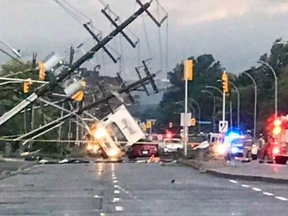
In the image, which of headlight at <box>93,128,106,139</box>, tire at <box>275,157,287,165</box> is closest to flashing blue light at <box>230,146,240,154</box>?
tire at <box>275,157,287,165</box>

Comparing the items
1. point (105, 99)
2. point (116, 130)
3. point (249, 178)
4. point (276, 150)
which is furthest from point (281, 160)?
point (105, 99)

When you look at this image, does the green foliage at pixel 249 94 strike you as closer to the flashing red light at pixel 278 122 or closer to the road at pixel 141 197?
the flashing red light at pixel 278 122

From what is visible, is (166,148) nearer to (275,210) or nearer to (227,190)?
(227,190)

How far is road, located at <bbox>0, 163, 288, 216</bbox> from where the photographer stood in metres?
19.4

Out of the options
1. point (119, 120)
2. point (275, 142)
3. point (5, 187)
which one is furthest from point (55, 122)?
point (5, 187)

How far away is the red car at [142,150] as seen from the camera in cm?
7188

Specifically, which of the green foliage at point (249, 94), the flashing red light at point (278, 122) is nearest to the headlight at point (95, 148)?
the flashing red light at point (278, 122)

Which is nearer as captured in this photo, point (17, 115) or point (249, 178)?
point (249, 178)

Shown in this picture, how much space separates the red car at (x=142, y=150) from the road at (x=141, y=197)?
126ft

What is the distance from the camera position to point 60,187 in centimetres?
2888

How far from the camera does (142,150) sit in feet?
238

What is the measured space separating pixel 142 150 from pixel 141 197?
4888 cm

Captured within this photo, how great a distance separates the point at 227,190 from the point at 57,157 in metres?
40.5

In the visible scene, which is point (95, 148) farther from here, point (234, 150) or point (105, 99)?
point (234, 150)
